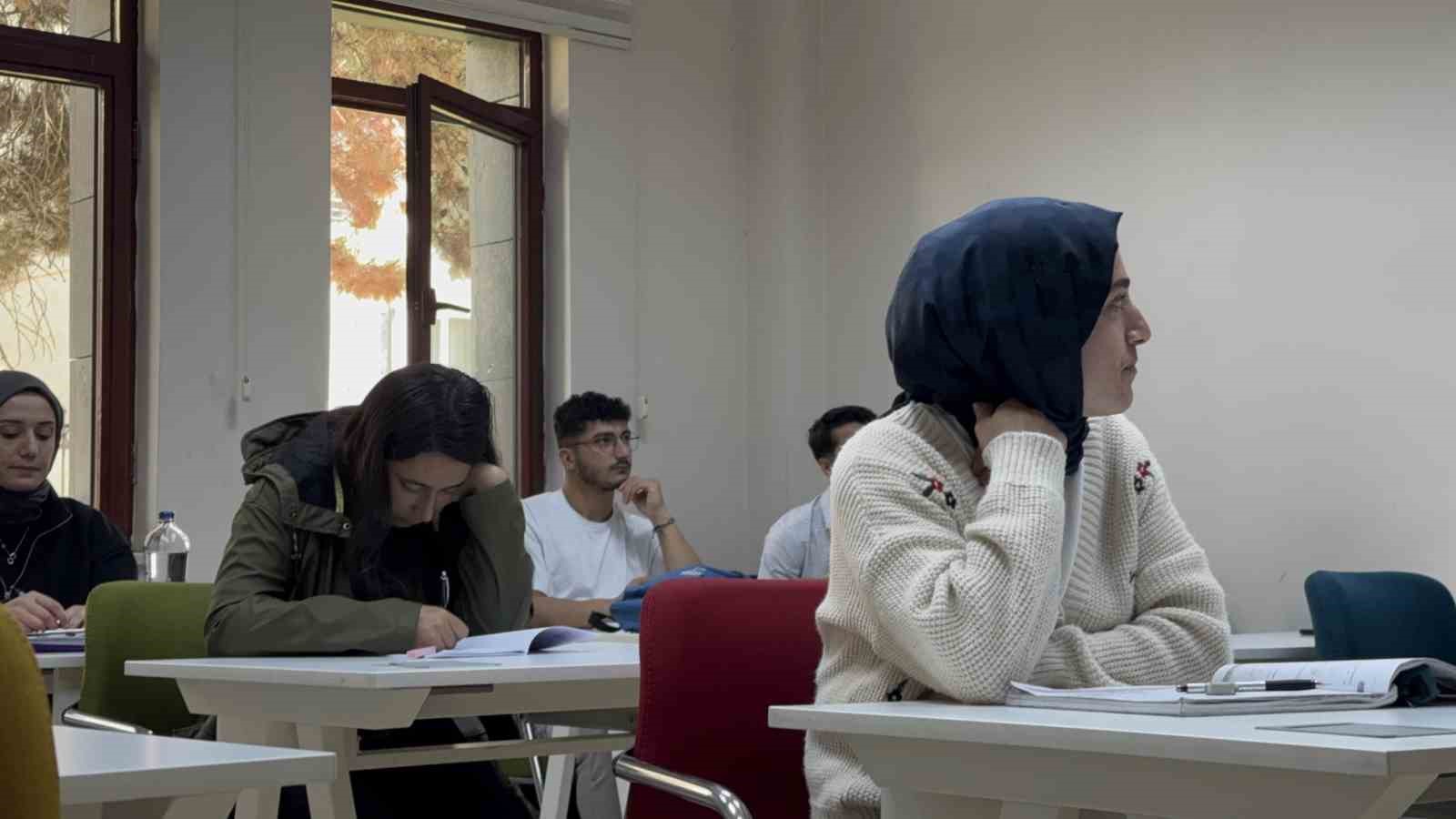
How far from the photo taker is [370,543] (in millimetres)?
2943

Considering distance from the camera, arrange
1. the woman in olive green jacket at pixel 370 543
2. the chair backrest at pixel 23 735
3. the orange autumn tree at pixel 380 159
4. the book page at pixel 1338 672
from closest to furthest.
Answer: the chair backrest at pixel 23 735, the book page at pixel 1338 672, the woman in olive green jacket at pixel 370 543, the orange autumn tree at pixel 380 159

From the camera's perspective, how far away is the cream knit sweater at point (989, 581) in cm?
170

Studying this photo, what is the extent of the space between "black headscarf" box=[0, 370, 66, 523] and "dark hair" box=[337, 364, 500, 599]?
1712mm

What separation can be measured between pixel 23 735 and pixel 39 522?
3783mm

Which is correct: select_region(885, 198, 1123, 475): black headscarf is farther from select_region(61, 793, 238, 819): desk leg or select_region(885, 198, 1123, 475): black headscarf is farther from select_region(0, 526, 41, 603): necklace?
select_region(0, 526, 41, 603): necklace

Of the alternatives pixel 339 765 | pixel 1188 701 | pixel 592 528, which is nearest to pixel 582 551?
pixel 592 528

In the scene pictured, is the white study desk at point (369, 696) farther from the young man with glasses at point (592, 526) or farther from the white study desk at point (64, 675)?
the young man with glasses at point (592, 526)

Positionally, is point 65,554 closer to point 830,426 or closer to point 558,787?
point 558,787

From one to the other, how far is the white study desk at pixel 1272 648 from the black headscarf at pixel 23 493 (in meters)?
2.96

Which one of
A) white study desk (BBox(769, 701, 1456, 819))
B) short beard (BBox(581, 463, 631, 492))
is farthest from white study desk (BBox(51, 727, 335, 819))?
short beard (BBox(581, 463, 631, 492))

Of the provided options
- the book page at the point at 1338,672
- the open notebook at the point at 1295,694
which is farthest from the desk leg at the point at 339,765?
the book page at the point at 1338,672

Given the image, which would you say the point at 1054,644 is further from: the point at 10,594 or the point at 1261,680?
the point at 10,594

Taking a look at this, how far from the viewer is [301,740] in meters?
2.49

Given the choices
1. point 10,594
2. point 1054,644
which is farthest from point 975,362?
point 10,594
